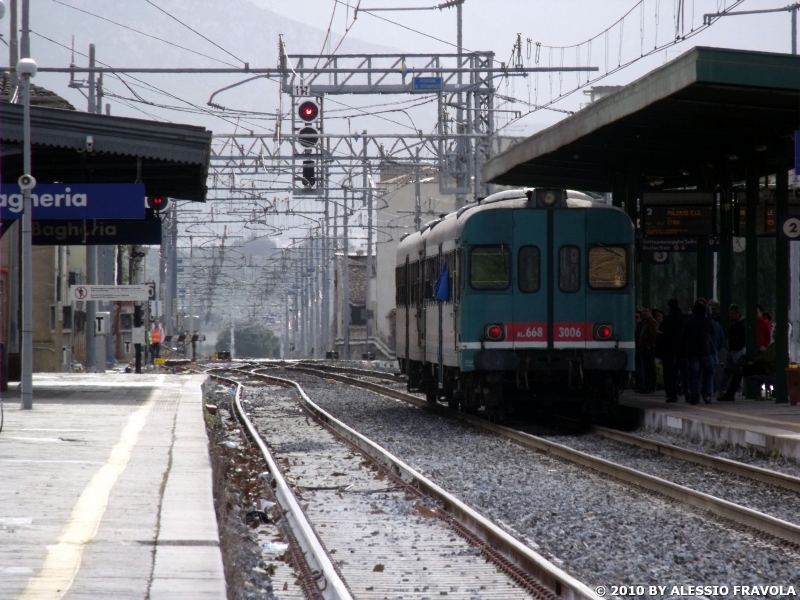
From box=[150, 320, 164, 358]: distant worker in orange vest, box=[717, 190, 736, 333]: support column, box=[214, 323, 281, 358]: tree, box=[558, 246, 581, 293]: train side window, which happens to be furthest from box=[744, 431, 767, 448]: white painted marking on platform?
box=[214, 323, 281, 358]: tree

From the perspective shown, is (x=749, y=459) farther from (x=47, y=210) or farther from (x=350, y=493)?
(x=47, y=210)

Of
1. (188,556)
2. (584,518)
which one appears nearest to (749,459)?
(584,518)

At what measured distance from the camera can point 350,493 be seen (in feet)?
37.9

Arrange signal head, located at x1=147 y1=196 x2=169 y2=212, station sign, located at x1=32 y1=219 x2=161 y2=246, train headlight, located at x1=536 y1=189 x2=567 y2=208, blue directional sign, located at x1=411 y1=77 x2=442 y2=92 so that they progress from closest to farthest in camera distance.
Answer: train headlight, located at x1=536 y1=189 x2=567 y2=208, station sign, located at x1=32 y1=219 x2=161 y2=246, signal head, located at x1=147 y1=196 x2=169 y2=212, blue directional sign, located at x1=411 y1=77 x2=442 y2=92

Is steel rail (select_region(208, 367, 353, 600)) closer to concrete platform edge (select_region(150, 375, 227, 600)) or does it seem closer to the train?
concrete platform edge (select_region(150, 375, 227, 600))

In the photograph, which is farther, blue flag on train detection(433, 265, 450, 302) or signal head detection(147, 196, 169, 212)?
signal head detection(147, 196, 169, 212)

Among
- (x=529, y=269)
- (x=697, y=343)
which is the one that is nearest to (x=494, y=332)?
(x=529, y=269)

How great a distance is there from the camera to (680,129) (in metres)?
19.3

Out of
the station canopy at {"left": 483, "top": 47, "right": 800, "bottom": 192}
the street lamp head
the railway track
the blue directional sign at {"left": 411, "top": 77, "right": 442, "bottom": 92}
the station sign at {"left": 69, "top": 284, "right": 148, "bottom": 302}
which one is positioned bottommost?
the railway track

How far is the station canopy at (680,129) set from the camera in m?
15.5

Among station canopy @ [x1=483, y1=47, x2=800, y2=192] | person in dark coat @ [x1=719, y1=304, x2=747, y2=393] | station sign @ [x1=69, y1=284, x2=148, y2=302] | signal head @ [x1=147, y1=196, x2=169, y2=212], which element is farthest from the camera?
station sign @ [x1=69, y1=284, x2=148, y2=302]

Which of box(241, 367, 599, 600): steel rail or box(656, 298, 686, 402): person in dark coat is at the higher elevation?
box(656, 298, 686, 402): person in dark coat

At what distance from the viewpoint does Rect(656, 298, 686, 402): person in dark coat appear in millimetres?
19047

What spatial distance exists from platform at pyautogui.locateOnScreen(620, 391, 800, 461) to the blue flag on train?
3.38 meters
